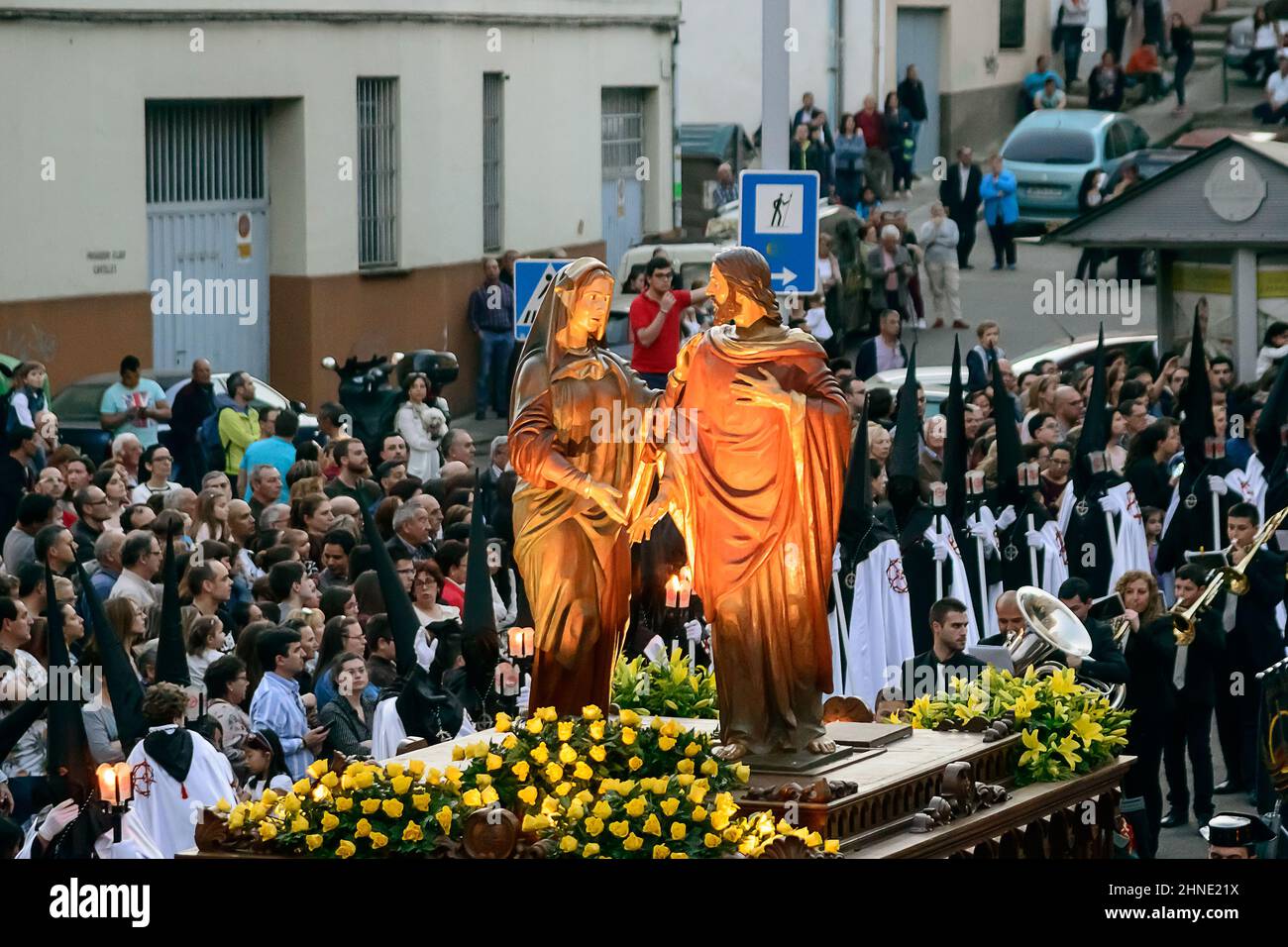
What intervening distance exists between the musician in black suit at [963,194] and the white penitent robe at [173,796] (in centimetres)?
2578

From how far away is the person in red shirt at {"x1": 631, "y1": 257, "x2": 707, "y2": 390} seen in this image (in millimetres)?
21156

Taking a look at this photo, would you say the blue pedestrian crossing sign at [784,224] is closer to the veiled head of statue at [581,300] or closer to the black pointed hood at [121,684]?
the veiled head of statue at [581,300]

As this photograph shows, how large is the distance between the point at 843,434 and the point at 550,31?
23510 mm

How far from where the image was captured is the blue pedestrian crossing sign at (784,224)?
1869 centimetres

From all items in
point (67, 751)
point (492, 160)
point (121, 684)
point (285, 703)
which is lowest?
point (285, 703)

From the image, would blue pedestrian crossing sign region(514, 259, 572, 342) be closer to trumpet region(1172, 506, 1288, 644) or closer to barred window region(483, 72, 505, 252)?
trumpet region(1172, 506, 1288, 644)

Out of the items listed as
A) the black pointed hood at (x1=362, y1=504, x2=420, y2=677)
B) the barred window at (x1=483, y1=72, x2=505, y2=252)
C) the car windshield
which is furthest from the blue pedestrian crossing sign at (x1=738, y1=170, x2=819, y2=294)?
the car windshield

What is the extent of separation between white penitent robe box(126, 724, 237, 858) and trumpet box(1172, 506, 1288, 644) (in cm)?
596

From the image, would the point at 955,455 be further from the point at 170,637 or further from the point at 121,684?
the point at 121,684

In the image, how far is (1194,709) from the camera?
56.0 feet

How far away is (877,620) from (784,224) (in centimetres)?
278

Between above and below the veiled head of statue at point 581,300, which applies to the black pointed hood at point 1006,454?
below

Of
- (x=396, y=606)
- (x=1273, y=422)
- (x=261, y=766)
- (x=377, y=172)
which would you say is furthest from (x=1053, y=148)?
(x=261, y=766)

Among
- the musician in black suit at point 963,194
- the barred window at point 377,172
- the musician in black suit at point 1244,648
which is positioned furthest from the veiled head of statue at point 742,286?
the musician in black suit at point 963,194
